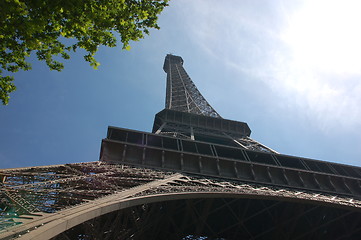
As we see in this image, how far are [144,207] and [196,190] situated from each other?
370cm

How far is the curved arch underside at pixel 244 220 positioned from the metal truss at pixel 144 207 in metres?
0.07

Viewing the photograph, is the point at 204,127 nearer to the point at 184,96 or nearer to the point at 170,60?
the point at 184,96

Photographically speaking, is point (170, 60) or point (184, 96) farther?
point (170, 60)

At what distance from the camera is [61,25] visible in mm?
7414

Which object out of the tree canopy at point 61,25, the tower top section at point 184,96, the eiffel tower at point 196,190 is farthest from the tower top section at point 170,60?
the tree canopy at point 61,25

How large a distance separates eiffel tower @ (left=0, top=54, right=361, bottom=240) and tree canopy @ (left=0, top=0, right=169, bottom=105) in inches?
145

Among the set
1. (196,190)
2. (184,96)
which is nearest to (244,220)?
(196,190)

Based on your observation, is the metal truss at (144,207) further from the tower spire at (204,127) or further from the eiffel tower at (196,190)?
the tower spire at (204,127)

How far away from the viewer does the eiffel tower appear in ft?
33.7

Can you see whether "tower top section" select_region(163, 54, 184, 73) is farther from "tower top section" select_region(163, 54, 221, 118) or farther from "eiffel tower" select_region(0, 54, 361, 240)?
"eiffel tower" select_region(0, 54, 361, 240)

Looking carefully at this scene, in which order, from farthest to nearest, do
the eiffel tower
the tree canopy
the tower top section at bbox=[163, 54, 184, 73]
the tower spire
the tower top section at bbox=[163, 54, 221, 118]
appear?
the tower top section at bbox=[163, 54, 184, 73] → the tower top section at bbox=[163, 54, 221, 118] → the tower spire → the eiffel tower → the tree canopy

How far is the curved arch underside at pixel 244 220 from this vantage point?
17.9m

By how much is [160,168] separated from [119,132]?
4258 mm

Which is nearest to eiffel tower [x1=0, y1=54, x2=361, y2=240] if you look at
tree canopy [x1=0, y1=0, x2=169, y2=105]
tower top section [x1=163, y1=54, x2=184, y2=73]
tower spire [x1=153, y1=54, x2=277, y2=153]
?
tree canopy [x1=0, y1=0, x2=169, y2=105]
